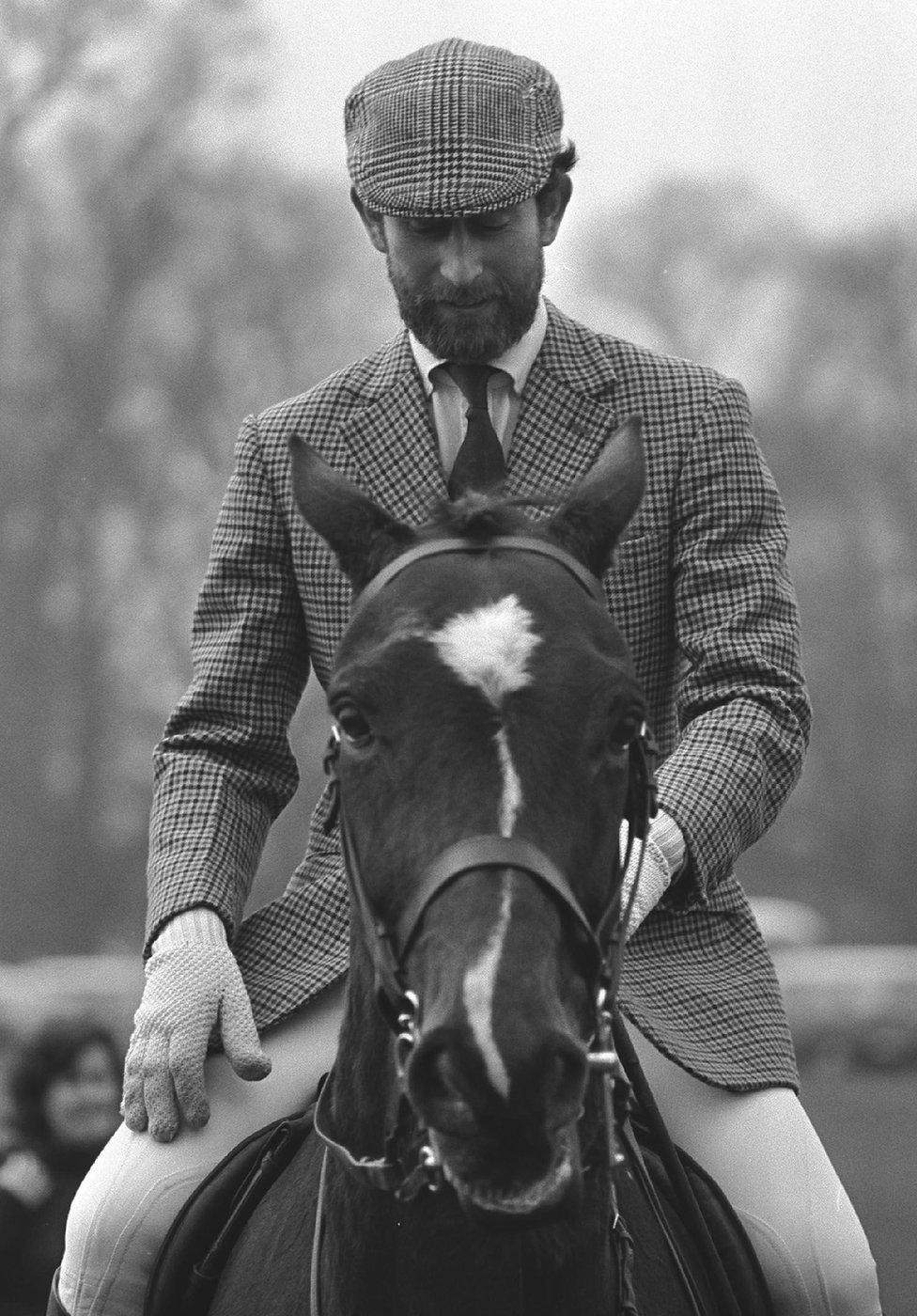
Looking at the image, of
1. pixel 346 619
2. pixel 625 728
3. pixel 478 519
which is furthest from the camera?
pixel 346 619

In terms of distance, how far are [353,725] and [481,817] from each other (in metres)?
0.24

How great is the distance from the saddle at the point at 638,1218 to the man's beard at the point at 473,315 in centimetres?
117

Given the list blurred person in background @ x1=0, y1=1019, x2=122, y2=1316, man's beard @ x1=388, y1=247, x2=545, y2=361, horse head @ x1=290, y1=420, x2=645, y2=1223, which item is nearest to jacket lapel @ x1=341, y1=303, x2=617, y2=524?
man's beard @ x1=388, y1=247, x2=545, y2=361

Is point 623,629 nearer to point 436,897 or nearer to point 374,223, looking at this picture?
point 374,223

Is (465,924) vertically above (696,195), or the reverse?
(696,195)

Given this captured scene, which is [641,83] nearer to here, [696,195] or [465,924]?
[696,195]

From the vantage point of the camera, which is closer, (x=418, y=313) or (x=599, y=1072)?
(x=599, y=1072)

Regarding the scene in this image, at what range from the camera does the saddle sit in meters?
2.42

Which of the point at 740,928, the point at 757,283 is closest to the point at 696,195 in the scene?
the point at 757,283

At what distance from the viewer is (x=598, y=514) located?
2.20 meters

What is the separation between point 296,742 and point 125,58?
1.94 metres

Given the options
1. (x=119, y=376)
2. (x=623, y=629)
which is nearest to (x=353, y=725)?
(x=623, y=629)

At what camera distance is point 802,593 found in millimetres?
4773

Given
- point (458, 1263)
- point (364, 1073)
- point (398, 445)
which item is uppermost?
point (398, 445)
